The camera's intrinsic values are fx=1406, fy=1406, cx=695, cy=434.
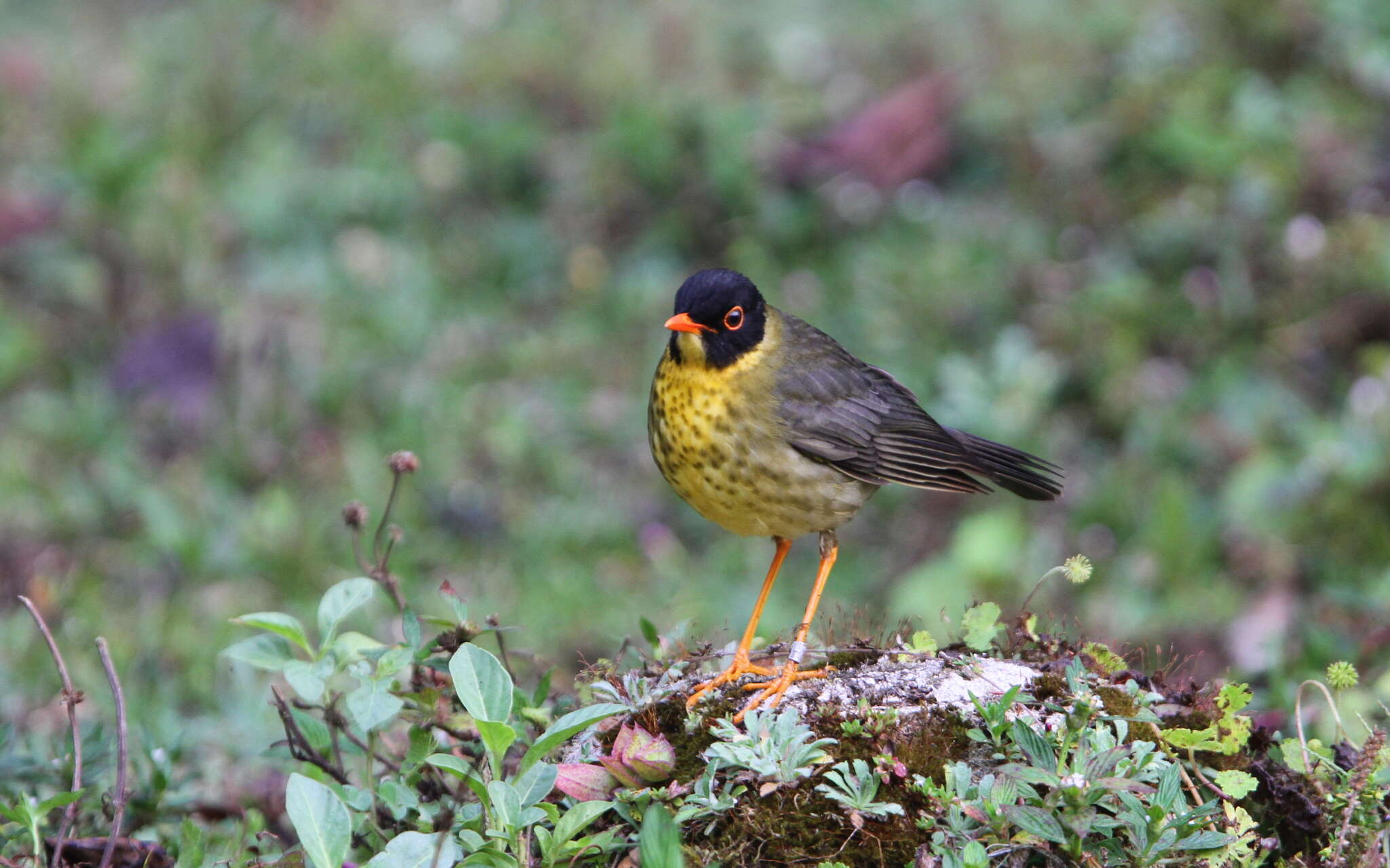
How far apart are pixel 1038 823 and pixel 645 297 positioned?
19.3 feet

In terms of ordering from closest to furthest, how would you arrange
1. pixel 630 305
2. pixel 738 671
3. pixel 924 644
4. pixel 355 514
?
pixel 355 514 < pixel 924 644 < pixel 738 671 < pixel 630 305

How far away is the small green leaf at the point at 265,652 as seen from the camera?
9.80 feet

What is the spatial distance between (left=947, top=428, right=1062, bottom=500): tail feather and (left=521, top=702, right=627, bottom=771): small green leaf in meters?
2.08

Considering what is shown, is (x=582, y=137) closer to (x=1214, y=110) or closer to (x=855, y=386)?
(x=1214, y=110)

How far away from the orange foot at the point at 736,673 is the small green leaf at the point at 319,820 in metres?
0.92

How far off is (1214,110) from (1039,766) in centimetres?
636

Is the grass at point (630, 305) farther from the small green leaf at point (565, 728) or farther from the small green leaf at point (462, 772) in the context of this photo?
the small green leaf at point (565, 728)

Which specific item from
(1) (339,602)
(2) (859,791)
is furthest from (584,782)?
(1) (339,602)

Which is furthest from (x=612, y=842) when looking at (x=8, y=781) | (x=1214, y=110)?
(x=1214, y=110)

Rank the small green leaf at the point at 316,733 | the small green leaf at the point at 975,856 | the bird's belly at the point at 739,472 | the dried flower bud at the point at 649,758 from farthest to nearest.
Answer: the bird's belly at the point at 739,472, the small green leaf at the point at 316,733, the dried flower bud at the point at 649,758, the small green leaf at the point at 975,856

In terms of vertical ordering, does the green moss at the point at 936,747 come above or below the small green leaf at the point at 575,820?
above

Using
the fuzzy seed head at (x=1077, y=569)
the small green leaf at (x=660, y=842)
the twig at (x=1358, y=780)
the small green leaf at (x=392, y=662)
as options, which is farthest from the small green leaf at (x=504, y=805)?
the twig at (x=1358, y=780)

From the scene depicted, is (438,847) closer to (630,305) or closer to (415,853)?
(415,853)

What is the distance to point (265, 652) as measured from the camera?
3.04 metres
